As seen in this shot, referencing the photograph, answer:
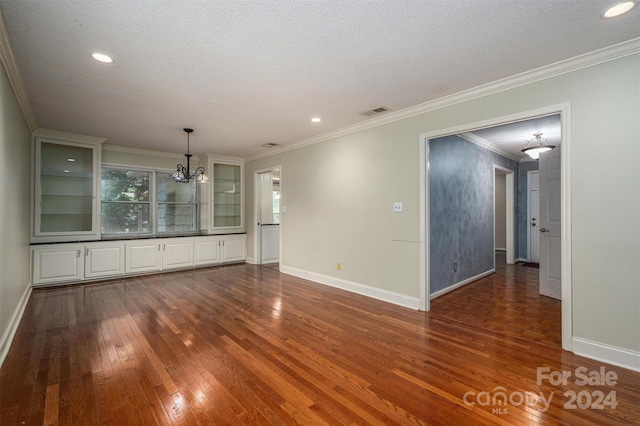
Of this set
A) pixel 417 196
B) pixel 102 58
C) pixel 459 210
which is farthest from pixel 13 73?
pixel 459 210

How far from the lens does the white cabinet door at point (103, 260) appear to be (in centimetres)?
516

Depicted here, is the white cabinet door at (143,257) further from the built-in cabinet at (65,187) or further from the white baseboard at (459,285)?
the white baseboard at (459,285)

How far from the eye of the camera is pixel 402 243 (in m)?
3.92

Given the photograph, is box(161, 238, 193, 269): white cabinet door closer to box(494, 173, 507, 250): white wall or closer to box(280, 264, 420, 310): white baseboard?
box(280, 264, 420, 310): white baseboard

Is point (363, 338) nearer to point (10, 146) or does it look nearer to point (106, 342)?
point (106, 342)

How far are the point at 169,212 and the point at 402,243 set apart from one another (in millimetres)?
5319

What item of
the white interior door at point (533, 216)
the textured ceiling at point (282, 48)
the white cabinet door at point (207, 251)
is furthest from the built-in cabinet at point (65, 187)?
the white interior door at point (533, 216)

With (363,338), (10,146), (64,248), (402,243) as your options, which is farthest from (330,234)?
(64,248)

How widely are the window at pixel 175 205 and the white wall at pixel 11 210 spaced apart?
2.53 m

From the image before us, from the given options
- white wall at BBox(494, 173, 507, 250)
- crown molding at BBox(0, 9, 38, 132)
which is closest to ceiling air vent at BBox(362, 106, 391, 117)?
crown molding at BBox(0, 9, 38, 132)

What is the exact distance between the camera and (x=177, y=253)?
614cm

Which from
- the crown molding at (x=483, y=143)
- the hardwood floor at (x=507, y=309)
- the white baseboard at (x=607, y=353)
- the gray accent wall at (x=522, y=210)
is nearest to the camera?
the white baseboard at (x=607, y=353)

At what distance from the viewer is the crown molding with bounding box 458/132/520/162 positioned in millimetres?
4983

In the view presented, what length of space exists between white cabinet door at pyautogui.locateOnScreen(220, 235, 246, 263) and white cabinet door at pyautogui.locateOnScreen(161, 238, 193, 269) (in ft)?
2.45
